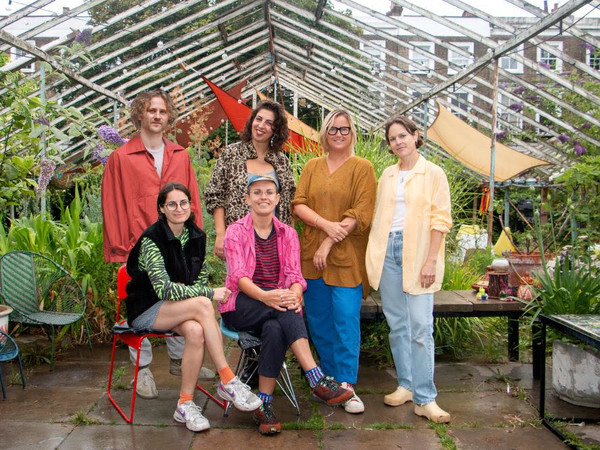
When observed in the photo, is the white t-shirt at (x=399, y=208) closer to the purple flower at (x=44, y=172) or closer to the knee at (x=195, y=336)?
the knee at (x=195, y=336)

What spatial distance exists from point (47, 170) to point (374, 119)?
10.9m

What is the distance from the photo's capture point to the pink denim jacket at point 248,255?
315cm

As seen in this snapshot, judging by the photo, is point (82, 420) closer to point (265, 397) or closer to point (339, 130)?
point (265, 397)

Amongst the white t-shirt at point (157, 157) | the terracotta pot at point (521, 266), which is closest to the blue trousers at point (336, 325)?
the white t-shirt at point (157, 157)

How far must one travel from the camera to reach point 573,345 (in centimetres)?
330

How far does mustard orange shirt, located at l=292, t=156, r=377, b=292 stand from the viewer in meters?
3.35

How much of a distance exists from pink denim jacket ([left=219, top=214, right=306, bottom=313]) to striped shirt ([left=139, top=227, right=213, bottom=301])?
144mm

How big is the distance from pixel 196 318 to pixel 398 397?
118 cm

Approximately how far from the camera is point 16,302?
389 cm

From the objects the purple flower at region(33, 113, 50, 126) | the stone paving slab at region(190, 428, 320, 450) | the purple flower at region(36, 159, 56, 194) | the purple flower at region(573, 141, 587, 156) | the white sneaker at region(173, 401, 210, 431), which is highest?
the purple flower at region(573, 141, 587, 156)

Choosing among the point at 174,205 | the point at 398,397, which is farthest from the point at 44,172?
the point at 398,397

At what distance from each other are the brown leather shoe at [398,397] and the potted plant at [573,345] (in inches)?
31.2

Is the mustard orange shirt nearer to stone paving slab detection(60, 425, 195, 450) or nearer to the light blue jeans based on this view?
the light blue jeans

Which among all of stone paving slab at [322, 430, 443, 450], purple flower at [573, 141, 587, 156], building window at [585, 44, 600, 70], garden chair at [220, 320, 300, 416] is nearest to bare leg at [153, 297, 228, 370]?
garden chair at [220, 320, 300, 416]
